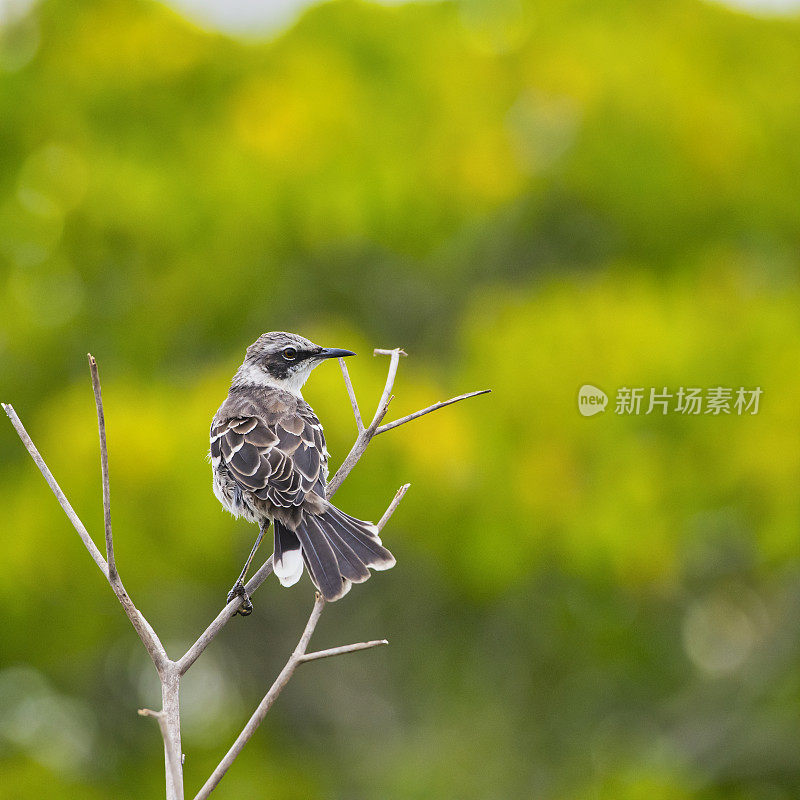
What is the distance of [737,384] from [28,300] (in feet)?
20.7

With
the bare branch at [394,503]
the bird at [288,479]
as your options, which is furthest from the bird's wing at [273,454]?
the bare branch at [394,503]

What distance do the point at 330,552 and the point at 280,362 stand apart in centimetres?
104

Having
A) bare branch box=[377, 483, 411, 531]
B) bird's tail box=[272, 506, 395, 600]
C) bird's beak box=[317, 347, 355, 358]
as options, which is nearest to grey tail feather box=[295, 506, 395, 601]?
bird's tail box=[272, 506, 395, 600]

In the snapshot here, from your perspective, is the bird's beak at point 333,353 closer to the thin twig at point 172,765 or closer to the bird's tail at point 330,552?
the bird's tail at point 330,552

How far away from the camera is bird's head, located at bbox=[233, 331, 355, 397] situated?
3787 millimetres

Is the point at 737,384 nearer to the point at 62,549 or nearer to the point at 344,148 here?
the point at 344,148

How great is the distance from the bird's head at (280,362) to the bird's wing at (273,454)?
0.24 meters

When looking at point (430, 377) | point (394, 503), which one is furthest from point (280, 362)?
point (430, 377)

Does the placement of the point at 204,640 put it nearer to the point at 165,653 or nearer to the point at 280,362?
the point at 165,653

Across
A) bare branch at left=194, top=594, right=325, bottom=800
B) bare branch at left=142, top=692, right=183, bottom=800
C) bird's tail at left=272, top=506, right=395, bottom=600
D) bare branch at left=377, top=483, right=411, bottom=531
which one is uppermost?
bird's tail at left=272, top=506, right=395, bottom=600

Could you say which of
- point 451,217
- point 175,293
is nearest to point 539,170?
point 451,217

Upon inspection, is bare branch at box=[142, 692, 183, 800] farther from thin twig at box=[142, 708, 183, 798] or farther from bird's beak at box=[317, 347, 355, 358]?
bird's beak at box=[317, 347, 355, 358]

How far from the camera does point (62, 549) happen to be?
8.55 m

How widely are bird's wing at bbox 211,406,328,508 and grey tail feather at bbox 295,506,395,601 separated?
95 millimetres
